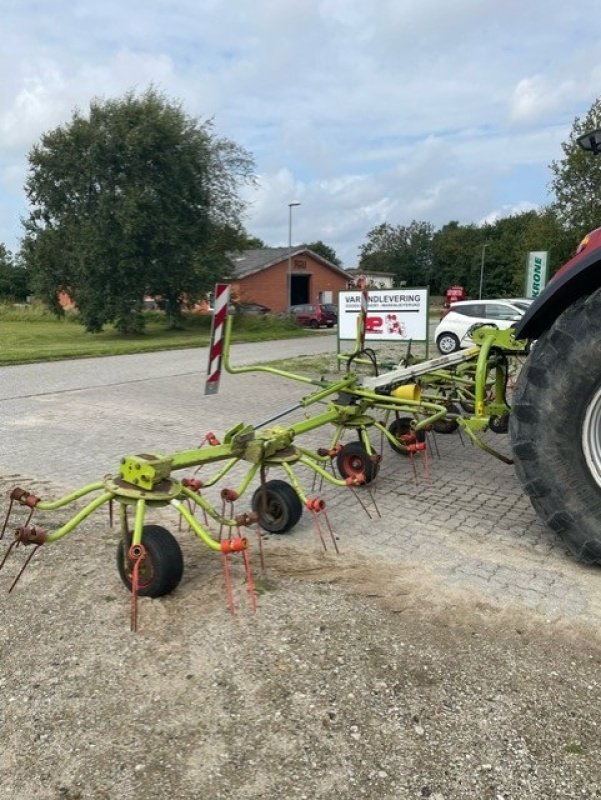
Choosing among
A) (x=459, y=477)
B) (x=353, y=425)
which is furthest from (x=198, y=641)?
(x=459, y=477)

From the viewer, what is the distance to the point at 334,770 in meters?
2.17

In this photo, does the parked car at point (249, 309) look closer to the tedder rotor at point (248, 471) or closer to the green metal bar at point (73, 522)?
the tedder rotor at point (248, 471)

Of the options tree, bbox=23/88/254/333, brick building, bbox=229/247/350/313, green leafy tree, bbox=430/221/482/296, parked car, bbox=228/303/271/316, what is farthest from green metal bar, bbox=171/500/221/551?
green leafy tree, bbox=430/221/482/296

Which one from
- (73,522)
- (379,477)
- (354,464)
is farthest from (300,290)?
(73,522)

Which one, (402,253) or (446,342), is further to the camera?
(402,253)

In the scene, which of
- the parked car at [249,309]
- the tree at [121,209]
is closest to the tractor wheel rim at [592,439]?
the tree at [121,209]

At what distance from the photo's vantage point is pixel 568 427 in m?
3.44

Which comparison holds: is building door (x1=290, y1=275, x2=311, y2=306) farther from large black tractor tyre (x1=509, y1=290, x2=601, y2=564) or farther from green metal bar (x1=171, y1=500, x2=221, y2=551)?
green metal bar (x1=171, y1=500, x2=221, y2=551)

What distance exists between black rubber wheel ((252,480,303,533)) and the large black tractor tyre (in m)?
1.42

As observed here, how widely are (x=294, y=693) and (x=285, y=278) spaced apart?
44.8 metres

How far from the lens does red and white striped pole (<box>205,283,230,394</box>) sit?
14.2ft

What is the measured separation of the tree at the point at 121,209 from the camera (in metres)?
24.5

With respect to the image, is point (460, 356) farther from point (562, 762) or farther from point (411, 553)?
point (562, 762)

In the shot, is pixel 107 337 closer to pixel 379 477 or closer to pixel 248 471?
pixel 379 477
